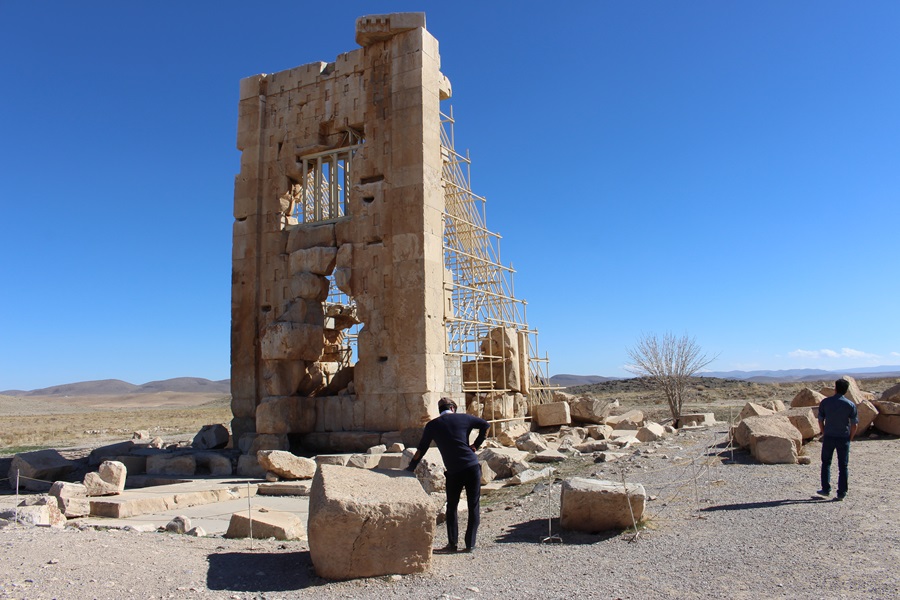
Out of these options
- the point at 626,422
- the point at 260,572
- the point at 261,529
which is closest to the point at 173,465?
the point at 261,529

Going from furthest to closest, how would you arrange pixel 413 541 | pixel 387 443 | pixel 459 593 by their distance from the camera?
pixel 387 443 < pixel 413 541 < pixel 459 593

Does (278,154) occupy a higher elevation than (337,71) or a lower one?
lower

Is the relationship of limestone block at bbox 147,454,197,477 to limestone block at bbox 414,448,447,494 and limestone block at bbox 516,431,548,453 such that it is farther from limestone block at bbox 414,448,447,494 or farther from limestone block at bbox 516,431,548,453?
limestone block at bbox 414,448,447,494

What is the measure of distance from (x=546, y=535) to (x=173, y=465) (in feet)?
31.5

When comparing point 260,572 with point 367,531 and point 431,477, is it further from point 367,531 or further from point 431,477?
point 431,477

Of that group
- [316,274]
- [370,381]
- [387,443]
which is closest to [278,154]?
[316,274]

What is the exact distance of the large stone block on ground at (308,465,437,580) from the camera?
211 inches

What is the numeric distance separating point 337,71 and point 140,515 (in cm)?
1114

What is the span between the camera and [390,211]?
15.1 m

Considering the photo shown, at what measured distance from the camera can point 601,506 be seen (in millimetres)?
6820

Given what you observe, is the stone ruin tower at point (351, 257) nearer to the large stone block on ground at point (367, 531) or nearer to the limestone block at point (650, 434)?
the limestone block at point (650, 434)

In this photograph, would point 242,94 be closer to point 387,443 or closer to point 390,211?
point 390,211

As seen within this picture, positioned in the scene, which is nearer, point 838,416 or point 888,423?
point 838,416

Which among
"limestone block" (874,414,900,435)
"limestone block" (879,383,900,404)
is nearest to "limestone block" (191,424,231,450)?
"limestone block" (874,414,900,435)
